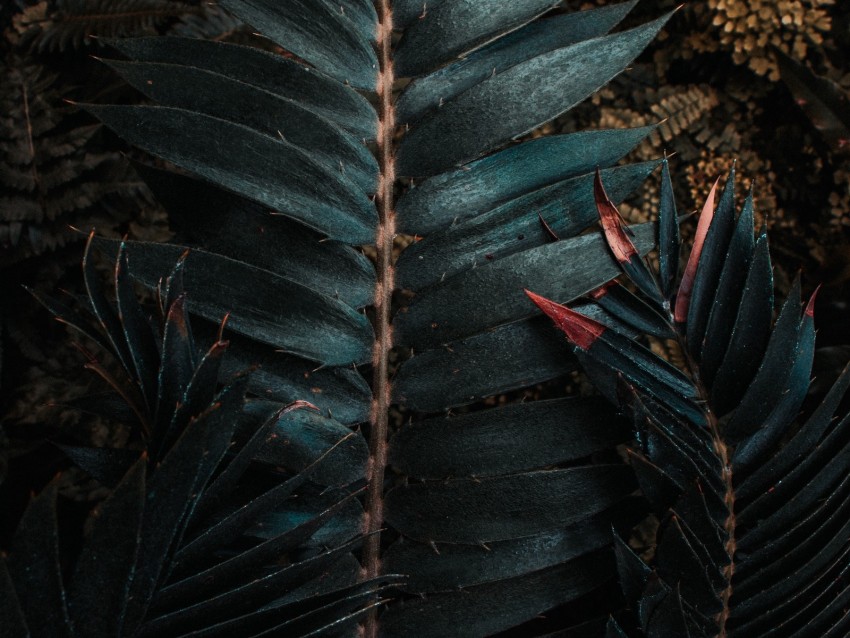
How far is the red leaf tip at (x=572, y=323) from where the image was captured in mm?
1035

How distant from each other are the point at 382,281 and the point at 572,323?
0.32 metres

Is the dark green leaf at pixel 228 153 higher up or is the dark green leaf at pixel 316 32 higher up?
the dark green leaf at pixel 316 32

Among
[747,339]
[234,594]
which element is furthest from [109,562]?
[747,339]

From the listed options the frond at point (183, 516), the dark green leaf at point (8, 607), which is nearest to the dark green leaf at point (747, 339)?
the frond at point (183, 516)

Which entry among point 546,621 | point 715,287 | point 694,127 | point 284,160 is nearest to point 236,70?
point 284,160

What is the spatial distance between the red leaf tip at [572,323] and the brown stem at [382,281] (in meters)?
0.25

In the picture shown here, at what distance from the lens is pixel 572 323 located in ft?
3.44

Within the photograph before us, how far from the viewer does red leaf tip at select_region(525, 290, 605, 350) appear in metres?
1.04

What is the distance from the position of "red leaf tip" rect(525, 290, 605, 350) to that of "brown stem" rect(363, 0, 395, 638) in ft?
0.83

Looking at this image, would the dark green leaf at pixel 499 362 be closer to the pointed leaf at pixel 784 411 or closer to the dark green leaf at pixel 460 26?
the pointed leaf at pixel 784 411

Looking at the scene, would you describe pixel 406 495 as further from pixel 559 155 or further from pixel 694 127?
pixel 694 127

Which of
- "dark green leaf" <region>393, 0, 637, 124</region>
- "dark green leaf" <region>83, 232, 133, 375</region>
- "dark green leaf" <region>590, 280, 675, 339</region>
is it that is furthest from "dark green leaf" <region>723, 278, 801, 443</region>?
"dark green leaf" <region>83, 232, 133, 375</region>

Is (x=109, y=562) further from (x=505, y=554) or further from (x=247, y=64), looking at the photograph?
(x=247, y=64)

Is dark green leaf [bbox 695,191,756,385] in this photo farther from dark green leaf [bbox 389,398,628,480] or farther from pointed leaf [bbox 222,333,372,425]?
pointed leaf [bbox 222,333,372,425]
